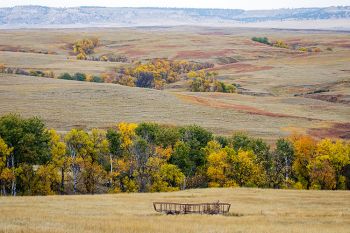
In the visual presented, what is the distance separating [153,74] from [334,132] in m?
77.5

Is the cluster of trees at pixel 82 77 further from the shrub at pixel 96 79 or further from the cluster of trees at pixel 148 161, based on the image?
the cluster of trees at pixel 148 161

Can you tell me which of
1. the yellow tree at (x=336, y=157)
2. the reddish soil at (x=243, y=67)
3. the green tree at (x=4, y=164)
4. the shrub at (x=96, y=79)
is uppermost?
the green tree at (x=4, y=164)

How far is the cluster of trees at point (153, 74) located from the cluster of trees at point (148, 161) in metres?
84.4

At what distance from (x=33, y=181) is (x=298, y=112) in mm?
62237

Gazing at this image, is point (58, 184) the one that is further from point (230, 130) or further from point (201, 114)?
point (201, 114)

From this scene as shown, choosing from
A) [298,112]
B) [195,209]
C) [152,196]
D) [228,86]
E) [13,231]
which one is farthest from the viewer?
[228,86]

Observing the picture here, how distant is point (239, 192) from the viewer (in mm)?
45781

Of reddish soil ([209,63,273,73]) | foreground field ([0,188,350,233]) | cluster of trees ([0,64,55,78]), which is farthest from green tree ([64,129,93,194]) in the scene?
reddish soil ([209,63,273,73])

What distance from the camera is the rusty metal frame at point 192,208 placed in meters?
34.4

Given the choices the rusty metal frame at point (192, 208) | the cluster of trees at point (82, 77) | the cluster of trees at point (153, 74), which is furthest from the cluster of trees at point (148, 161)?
the cluster of trees at point (153, 74)

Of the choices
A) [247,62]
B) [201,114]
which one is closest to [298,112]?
[201,114]

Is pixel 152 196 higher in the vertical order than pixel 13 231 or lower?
lower

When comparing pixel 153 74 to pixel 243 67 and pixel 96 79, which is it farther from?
pixel 243 67

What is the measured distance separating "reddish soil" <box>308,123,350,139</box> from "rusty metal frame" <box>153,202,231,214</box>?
47665 mm
